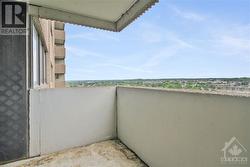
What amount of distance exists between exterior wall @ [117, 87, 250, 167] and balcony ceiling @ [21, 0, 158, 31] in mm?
1460

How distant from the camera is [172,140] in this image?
2518 millimetres

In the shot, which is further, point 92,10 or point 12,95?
point 92,10

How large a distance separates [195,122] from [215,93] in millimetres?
393

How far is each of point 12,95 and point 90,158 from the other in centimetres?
160

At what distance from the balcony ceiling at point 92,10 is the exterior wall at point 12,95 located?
784 millimetres

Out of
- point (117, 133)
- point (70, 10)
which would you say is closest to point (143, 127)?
point (117, 133)

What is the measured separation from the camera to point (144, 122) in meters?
3.34

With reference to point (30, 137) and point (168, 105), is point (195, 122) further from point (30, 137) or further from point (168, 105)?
point (30, 137)

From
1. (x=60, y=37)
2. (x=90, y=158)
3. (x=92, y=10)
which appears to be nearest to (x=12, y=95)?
(x=90, y=158)

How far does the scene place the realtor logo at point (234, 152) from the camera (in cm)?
156

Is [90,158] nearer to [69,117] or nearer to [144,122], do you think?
[69,117]

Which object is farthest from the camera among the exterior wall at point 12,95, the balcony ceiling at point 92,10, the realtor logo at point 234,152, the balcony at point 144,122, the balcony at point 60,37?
the balcony at point 60,37

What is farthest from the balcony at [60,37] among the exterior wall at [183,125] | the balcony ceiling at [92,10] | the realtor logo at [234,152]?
the realtor logo at [234,152]

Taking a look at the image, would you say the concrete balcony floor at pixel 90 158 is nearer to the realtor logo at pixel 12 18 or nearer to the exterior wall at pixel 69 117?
the exterior wall at pixel 69 117
